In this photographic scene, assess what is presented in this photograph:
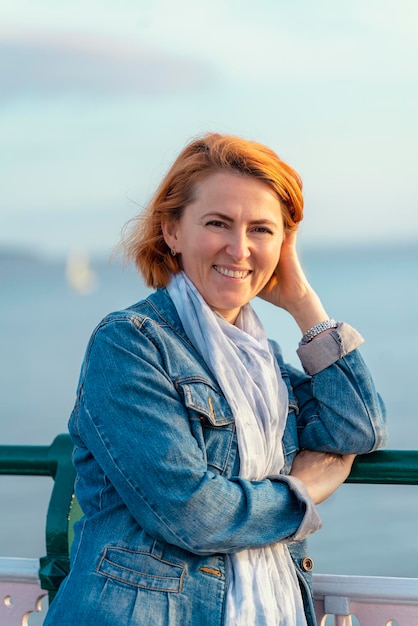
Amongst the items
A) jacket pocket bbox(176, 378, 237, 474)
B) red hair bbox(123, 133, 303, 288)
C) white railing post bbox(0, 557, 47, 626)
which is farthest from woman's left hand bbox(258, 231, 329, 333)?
white railing post bbox(0, 557, 47, 626)

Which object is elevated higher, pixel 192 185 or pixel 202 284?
pixel 192 185

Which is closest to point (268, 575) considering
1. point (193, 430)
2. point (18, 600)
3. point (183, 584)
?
point (183, 584)

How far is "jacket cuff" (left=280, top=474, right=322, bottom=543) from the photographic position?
2.41 meters

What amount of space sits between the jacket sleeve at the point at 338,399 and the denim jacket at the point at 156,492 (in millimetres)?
246

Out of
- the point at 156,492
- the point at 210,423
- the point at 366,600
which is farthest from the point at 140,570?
the point at 366,600

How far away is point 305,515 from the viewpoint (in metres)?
2.41

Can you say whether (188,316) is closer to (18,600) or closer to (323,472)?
(323,472)

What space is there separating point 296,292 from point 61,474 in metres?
0.86

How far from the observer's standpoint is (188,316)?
8.38ft

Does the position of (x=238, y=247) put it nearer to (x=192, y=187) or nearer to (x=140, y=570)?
(x=192, y=187)

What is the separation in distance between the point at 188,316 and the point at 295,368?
471 mm

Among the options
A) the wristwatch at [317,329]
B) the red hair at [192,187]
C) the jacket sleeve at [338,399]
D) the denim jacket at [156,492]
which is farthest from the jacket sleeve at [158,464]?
the wristwatch at [317,329]

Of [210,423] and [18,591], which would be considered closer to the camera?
[210,423]

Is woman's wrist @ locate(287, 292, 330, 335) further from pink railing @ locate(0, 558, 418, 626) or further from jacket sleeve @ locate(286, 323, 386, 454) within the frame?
pink railing @ locate(0, 558, 418, 626)
